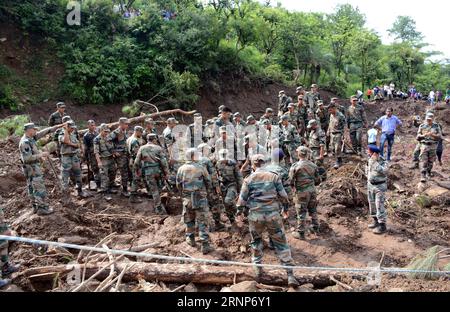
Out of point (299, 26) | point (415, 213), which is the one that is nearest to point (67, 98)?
point (415, 213)

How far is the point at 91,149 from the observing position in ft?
32.9

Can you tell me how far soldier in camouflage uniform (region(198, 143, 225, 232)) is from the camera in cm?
763

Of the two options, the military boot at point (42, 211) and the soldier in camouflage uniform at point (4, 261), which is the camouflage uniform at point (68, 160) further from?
the soldier in camouflage uniform at point (4, 261)

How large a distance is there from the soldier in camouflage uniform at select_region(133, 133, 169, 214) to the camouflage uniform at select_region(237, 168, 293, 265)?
3187 mm

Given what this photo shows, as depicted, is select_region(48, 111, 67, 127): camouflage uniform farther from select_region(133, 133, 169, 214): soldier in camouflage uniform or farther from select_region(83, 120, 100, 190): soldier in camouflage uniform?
select_region(133, 133, 169, 214): soldier in camouflage uniform

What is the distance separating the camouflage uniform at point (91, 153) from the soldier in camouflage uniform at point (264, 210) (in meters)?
5.45

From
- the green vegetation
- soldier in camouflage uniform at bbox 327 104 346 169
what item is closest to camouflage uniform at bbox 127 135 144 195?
the green vegetation

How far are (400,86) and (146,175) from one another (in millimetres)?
35491

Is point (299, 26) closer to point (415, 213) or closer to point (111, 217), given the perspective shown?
point (415, 213)

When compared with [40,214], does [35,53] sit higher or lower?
higher

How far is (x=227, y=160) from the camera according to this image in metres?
7.91

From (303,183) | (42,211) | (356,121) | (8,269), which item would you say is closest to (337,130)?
(356,121)

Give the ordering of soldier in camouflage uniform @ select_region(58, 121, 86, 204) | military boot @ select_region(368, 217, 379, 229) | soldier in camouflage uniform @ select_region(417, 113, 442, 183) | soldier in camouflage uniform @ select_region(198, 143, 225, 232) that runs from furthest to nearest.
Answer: soldier in camouflage uniform @ select_region(417, 113, 442, 183) → soldier in camouflage uniform @ select_region(58, 121, 86, 204) → military boot @ select_region(368, 217, 379, 229) → soldier in camouflage uniform @ select_region(198, 143, 225, 232)

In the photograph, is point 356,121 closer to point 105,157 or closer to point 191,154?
point 191,154
